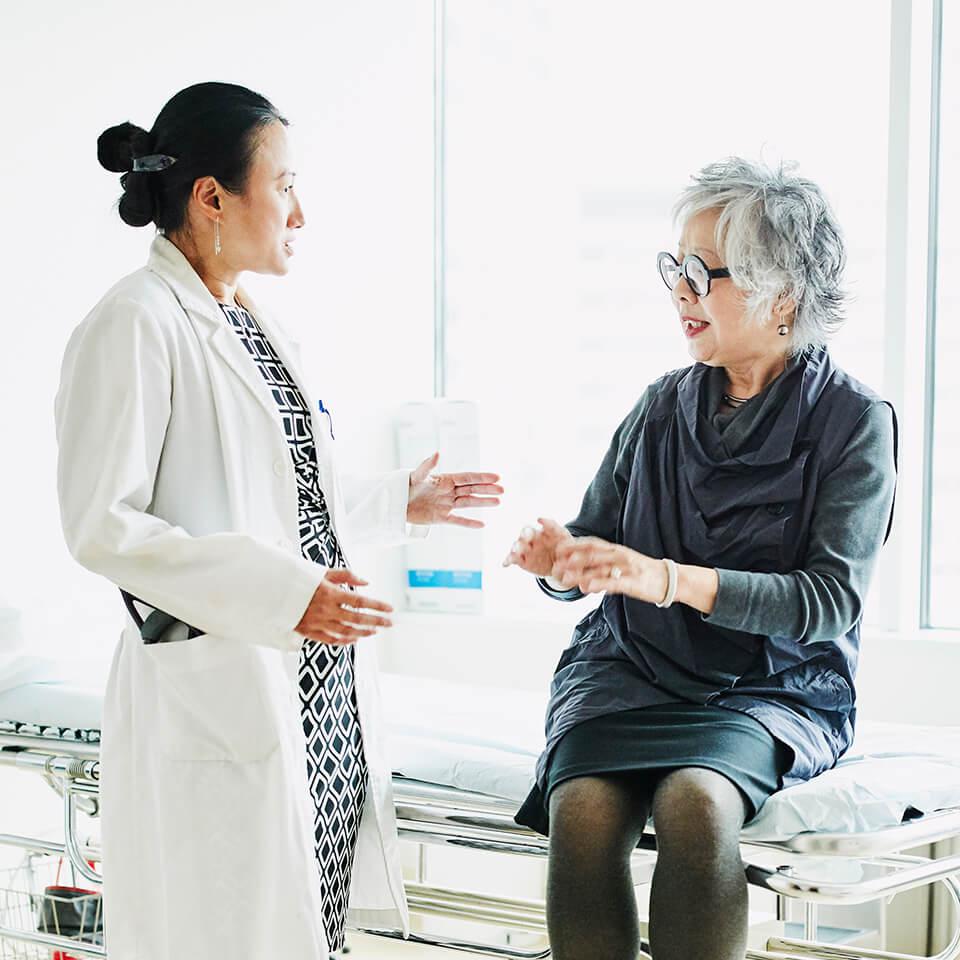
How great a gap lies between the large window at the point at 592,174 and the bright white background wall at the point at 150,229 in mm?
205

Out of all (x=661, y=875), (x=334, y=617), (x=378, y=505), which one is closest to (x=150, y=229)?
(x=378, y=505)

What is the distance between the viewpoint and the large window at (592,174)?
3.95 meters

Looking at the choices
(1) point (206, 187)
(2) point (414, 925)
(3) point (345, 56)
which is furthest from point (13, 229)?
(2) point (414, 925)

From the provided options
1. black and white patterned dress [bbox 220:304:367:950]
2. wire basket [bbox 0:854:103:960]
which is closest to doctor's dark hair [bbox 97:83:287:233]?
black and white patterned dress [bbox 220:304:367:950]

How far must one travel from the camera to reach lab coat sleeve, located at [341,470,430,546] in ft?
6.98

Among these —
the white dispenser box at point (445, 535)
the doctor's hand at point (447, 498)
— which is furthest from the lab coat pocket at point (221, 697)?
the white dispenser box at point (445, 535)

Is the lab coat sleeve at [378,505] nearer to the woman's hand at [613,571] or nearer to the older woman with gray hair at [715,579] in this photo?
the older woman with gray hair at [715,579]

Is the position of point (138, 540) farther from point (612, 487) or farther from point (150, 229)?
point (150, 229)

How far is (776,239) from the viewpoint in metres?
1.98

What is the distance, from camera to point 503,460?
4.36 meters

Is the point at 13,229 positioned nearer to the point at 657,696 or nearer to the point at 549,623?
the point at 657,696

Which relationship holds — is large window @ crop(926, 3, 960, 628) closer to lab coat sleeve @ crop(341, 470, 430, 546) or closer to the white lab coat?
lab coat sleeve @ crop(341, 470, 430, 546)

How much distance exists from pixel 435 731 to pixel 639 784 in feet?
1.98

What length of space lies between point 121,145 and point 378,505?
27.8 inches
